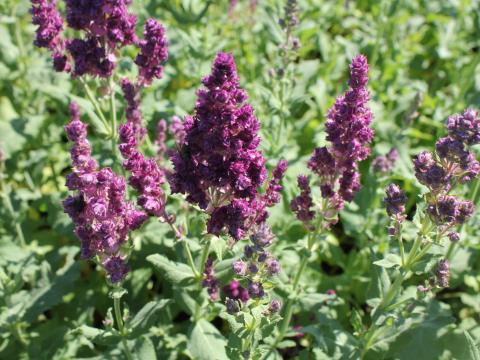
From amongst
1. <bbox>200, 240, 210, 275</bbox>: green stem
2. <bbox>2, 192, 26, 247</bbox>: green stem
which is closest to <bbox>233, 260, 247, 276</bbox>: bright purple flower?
<bbox>200, 240, 210, 275</bbox>: green stem

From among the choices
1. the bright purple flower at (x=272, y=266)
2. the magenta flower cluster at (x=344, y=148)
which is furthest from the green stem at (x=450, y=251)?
the bright purple flower at (x=272, y=266)

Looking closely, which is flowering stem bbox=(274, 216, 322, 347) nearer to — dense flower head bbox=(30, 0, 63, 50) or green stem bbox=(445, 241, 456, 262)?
green stem bbox=(445, 241, 456, 262)

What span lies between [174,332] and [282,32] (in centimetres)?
370

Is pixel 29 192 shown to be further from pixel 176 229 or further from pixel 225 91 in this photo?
pixel 225 91

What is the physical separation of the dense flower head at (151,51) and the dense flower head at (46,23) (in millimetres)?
820

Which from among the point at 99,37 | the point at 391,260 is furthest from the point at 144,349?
the point at 99,37

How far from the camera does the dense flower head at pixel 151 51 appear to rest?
427cm

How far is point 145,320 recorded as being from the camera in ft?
13.5

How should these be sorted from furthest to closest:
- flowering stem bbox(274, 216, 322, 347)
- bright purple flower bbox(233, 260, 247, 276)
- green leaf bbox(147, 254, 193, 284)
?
flowering stem bbox(274, 216, 322, 347) < green leaf bbox(147, 254, 193, 284) < bright purple flower bbox(233, 260, 247, 276)

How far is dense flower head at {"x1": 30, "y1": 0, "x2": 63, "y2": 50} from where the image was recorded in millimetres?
4516

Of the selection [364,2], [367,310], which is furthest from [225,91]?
[364,2]

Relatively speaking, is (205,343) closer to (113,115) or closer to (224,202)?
(224,202)

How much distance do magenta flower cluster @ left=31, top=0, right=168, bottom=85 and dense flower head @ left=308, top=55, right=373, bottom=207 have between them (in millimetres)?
1636

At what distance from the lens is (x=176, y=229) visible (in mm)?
3918
